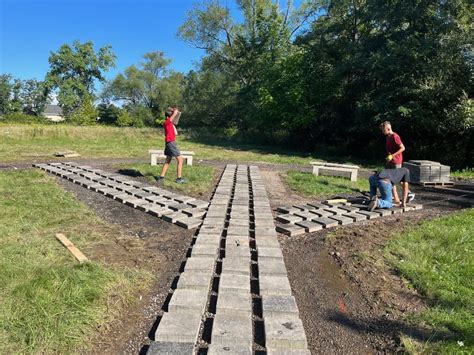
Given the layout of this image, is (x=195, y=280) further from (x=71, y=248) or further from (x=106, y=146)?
(x=106, y=146)

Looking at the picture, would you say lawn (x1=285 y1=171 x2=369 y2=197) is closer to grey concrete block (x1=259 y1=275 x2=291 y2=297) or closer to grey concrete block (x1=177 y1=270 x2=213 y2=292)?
grey concrete block (x1=259 y1=275 x2=291 y2=297)

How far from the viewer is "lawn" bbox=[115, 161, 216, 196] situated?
802cm

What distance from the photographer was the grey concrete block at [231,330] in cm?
254

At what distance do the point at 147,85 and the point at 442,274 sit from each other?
6317 centimetres

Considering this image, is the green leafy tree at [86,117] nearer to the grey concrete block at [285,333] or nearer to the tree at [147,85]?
the tree at [147,85]

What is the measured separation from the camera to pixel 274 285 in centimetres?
341

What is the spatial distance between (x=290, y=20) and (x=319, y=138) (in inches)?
652

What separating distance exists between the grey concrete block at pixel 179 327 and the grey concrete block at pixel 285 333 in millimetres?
540

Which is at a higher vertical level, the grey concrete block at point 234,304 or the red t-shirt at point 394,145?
the red t-shirt at point 394,145

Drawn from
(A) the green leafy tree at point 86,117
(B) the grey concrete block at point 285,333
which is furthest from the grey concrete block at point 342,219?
(A) the green leafy tree at point 86,117

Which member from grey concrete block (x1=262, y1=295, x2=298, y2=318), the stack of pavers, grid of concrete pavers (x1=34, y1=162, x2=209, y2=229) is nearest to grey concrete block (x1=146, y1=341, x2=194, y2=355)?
grey concrete block (x1=262, y1=295, x2=298, y2=318)

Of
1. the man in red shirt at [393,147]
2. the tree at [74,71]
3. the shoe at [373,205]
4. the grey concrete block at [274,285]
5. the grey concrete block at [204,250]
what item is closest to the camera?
the grey concrete block at [274,285]

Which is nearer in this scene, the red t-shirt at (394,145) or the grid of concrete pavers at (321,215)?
the grid of concrete pavers at (321,215)

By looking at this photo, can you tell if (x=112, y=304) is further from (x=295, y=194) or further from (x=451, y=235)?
(x=295, y=194)
